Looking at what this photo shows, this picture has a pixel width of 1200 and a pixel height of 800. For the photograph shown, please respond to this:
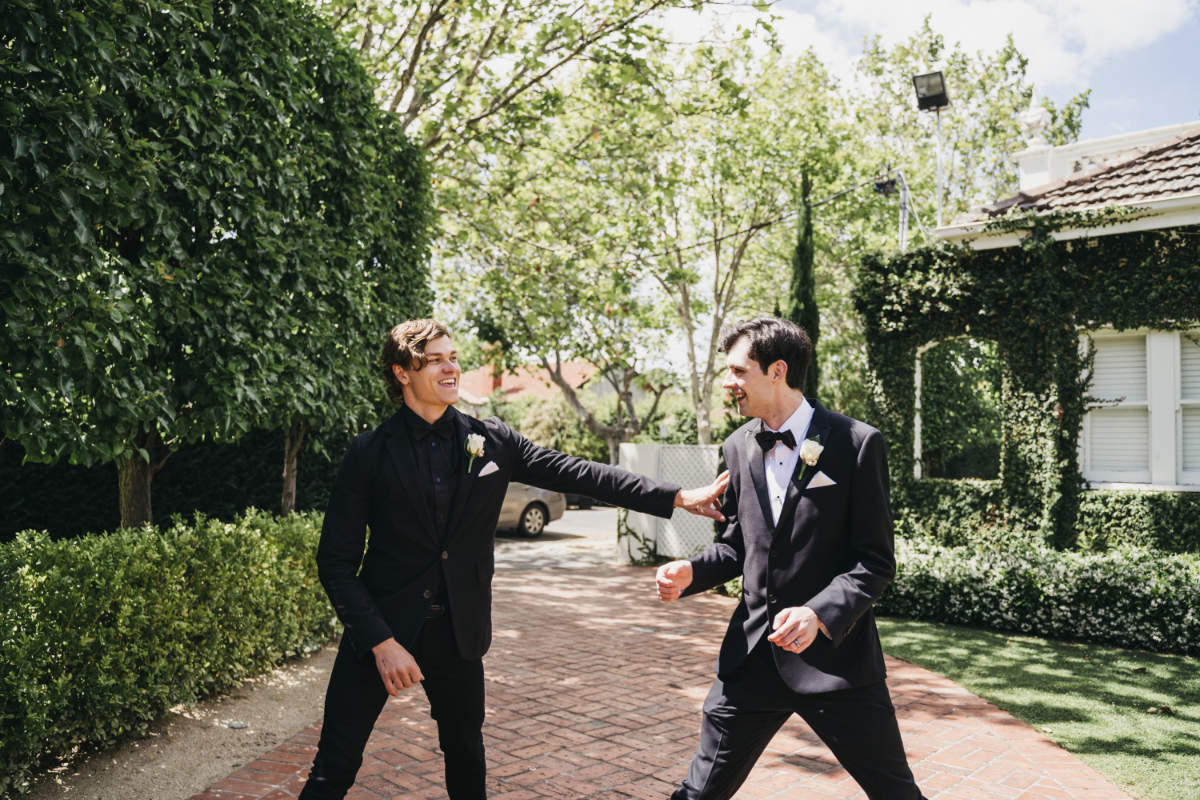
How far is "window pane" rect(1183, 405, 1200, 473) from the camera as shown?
1018 cm

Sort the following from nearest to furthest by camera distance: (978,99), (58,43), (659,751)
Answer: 1. (58,43)
2. (659,751)
3. (978,99)

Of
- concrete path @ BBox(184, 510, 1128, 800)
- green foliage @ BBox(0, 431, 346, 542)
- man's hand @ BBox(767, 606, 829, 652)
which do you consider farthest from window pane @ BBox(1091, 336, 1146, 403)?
man's hand @ BBox(767, 606, 829, 652)

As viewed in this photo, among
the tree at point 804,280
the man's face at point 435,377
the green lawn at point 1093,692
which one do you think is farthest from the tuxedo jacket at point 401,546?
the tree at point 804,280

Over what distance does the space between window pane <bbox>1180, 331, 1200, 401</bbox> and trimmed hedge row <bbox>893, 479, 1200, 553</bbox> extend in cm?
123

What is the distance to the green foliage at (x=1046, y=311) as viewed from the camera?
995 cm

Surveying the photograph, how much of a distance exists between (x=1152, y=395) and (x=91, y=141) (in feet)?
35.2

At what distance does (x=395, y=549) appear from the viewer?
329cm

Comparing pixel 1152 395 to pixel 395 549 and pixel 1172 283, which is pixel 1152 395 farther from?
pixel 395 549

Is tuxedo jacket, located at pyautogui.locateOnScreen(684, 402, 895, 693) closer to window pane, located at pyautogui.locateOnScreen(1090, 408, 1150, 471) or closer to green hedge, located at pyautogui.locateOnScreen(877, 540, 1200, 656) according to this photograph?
green hedge, located at pyautogui.locateOnScreen(877, 540, 1200, 656)

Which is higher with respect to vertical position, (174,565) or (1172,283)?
(1172,283)

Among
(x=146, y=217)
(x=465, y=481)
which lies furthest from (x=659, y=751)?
(x=146, y=217)

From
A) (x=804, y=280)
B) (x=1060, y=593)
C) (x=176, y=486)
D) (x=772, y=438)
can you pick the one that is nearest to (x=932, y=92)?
(x=804, y=280)

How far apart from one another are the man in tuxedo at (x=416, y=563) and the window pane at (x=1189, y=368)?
917 cm

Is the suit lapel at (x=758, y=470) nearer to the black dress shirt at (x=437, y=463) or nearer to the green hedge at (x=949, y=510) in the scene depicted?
the black dress shirt at (x=437, y=463)
